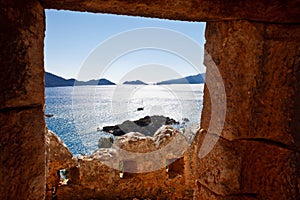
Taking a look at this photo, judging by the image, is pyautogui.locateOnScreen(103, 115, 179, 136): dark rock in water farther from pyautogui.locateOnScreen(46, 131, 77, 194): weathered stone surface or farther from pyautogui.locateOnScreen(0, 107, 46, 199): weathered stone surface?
pyautogui.locateOnScreen(0, 107, 46, 199): weathered stone surface

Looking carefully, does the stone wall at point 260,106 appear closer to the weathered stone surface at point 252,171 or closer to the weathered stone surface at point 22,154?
the weathered stone surface at point 252,171

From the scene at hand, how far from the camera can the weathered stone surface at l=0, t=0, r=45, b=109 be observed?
5.01 feet

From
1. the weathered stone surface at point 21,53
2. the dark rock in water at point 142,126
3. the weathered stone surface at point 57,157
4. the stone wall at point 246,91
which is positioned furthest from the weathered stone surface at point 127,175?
the dark rock in water at point 142,126

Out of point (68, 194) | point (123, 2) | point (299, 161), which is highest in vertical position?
point (123, 2)

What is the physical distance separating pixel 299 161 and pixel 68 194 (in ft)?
17.4

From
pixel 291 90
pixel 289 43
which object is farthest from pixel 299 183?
pixel 289 43

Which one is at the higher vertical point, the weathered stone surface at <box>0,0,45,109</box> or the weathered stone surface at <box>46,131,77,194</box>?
the weathered stone surface at <box>0,0,45,109</box>

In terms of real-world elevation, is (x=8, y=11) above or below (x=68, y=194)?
above

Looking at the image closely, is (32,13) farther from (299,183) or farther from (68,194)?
(68,194)

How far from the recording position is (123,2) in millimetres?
1802

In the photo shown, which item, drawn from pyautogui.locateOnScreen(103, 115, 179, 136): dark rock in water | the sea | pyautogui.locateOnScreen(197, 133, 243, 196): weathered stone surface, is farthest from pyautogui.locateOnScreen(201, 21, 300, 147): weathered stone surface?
pyautogui.locateOnScreen(103, 115, 179, 136): dark rock in water

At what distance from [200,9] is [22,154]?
1.54 metres

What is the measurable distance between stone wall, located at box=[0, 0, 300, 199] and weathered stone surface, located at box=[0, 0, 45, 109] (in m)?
0.02

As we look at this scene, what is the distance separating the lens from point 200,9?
1.97 m
